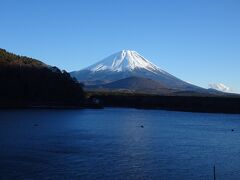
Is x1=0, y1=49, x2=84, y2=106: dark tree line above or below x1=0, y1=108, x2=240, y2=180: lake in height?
above

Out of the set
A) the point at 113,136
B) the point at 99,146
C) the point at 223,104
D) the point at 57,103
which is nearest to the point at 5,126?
the point at 113,136

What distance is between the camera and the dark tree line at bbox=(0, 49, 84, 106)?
2692 inches

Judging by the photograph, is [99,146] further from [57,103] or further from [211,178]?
[57,103]

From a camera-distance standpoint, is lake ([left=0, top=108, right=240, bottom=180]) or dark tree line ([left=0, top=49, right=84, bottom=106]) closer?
lake ([left=0, top=108, right=240, bottom=180])

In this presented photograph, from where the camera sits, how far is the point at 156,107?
291 ft

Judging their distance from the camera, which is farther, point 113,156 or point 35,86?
point 35,86

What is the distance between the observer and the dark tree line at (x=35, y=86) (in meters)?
68.4

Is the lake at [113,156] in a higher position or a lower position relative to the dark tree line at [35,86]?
lower

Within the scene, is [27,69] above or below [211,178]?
above

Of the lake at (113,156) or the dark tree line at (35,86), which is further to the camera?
the dark tree line at (35,86)

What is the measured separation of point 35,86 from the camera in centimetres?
7100

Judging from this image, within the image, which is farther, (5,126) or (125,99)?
(125,99)

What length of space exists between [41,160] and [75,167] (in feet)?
6.23

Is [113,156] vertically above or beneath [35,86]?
beneath
